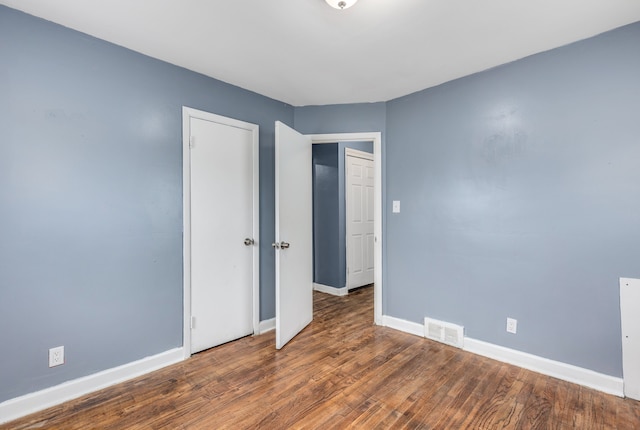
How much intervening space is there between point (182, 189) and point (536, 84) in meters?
2.94

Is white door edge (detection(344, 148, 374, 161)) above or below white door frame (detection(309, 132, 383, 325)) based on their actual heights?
above

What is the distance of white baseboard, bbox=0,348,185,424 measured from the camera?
5.82 feet

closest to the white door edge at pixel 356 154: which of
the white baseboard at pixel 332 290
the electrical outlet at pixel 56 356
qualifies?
the white baseboard at pixel 332 290

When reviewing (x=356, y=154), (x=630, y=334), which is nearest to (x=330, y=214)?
(x=356, y=154)

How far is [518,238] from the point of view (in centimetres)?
240

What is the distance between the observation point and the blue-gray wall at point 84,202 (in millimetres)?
1809

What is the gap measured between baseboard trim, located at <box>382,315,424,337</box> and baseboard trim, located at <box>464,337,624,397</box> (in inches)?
17.4

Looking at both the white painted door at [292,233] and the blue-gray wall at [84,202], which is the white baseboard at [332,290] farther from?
the blue-gray wall at [84,202]

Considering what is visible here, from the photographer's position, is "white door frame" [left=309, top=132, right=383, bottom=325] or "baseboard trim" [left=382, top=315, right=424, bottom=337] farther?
"white door frame" [left=309, top=132, right=383, bottom=325]

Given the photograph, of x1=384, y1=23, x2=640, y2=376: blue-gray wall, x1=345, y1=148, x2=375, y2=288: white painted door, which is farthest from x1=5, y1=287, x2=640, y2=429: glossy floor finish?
x1=345, y1=148, x2=375, y2=288: white painted door

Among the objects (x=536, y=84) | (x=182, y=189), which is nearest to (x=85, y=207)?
(x=182, y=189)

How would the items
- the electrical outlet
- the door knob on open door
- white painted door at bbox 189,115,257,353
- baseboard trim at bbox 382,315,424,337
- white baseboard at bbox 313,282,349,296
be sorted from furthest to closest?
white baseboard at bbox 313,282,349,296
baseboard trim at bbox 382,315,424,337
the door knob on open door
white painted door at bbox 189,115,257,353
the electrical outlet

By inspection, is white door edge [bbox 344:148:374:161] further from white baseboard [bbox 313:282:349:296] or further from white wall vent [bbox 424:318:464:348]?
white wall vent [bbox 424:318:464:348]

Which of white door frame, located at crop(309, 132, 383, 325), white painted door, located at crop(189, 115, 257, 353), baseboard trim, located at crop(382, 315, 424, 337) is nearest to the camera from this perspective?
white painted door, located at crop(189, 115, 257, 353)
